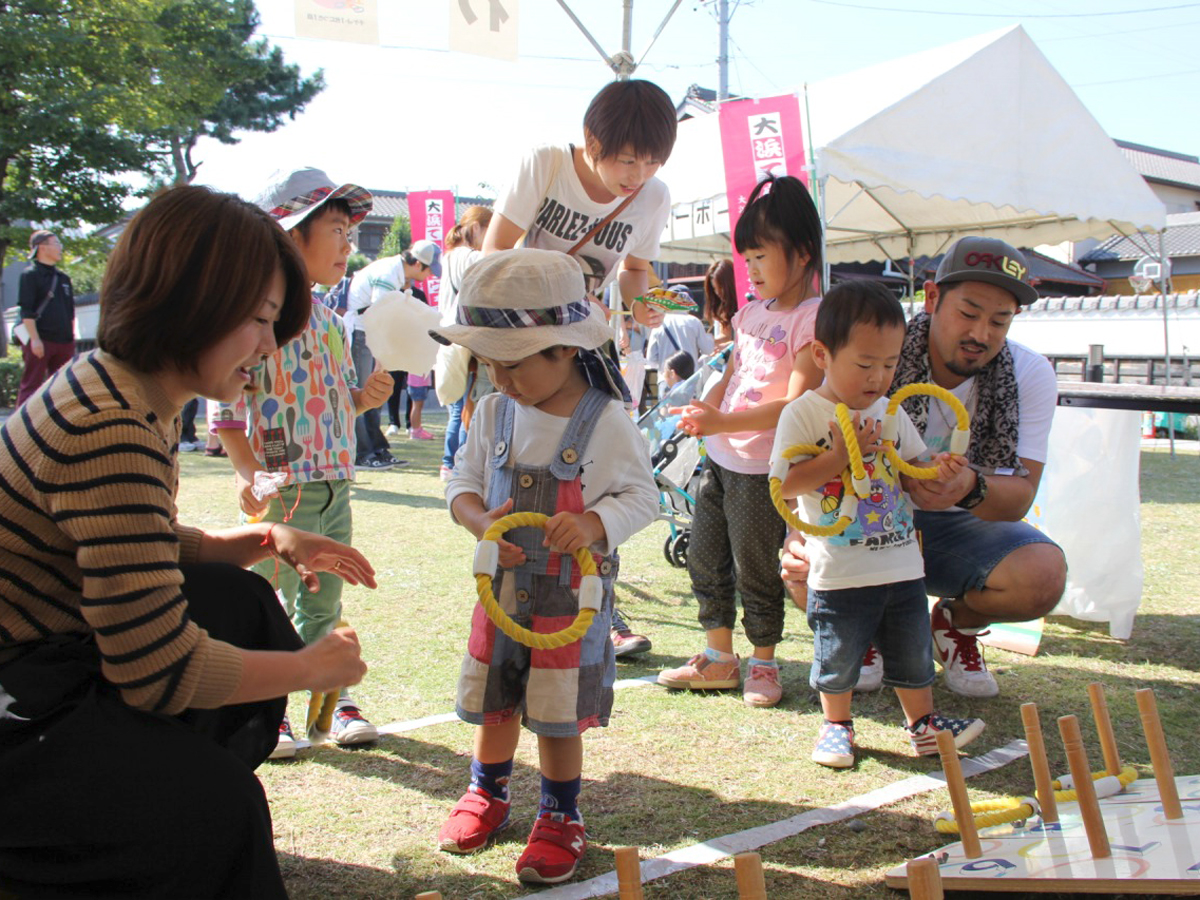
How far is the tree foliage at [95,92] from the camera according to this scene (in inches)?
650

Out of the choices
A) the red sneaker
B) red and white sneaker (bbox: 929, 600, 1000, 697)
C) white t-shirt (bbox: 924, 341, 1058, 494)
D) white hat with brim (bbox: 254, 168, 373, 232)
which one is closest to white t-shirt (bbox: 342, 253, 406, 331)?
white hat with brim (bbox: 254, 168, 373, 232)

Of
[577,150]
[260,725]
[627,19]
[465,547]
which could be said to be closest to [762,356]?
[577,150]

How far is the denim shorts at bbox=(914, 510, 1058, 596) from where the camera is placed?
10.7ft

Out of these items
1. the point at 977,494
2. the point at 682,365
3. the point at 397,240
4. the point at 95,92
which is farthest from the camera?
the point at 397,240

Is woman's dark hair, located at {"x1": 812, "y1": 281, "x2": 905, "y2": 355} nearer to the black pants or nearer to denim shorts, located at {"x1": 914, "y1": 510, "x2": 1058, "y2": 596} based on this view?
denim shorts, located at {"x1": 914, "y1": 510, "x2": 1058, "y2": 596}

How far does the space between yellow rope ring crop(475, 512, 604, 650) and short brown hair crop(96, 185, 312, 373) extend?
758 mm

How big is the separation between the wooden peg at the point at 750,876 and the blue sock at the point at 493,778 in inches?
45.6

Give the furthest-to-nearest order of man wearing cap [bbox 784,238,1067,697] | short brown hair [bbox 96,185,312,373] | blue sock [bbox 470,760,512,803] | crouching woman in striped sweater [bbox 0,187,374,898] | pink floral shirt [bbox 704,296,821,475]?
pink floral shirt [bbox 704,296,821,475], man wearing cap [bbox 784,238,1067,697], blue sock [bbox 470,760,512,803], short brown hair [bbox 96,185,312,373], crouching woman in striped sweater [bbox 0,187,374,898]

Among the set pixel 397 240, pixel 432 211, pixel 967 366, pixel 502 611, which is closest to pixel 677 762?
pixel 502 611

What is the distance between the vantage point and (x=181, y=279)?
5.02ft

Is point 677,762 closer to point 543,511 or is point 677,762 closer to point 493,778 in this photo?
point 493,778

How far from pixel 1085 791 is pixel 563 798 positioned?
3.80 feet

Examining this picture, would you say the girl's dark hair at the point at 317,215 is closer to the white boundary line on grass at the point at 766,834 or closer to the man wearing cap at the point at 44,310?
the white boundary line on grass at the point at 766,834

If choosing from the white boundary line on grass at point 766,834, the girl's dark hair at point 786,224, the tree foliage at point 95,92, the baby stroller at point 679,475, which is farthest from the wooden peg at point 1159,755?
the tree foliage at point 95,92
